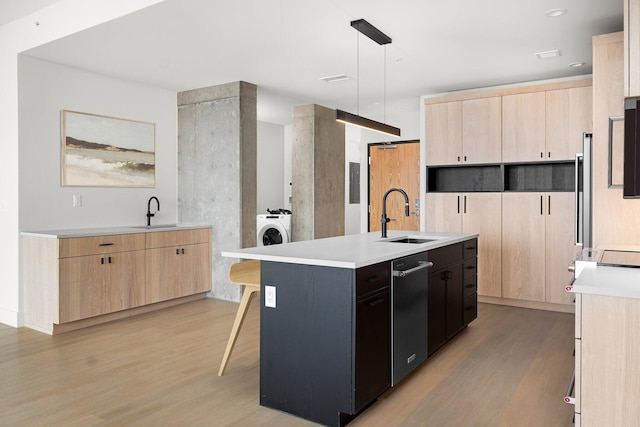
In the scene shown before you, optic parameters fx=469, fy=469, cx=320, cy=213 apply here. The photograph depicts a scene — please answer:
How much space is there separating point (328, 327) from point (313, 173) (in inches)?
155

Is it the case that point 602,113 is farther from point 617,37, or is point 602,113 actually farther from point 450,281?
point 450,281

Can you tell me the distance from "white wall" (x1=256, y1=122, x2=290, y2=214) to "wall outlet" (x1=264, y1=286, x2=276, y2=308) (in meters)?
5.37

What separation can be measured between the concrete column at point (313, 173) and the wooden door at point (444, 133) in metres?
1.52

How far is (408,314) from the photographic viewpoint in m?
2.85

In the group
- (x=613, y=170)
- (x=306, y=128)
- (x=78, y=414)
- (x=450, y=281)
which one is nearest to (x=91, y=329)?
(x=78, y=414)

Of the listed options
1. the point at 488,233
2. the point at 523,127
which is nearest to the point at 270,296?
the point at 488,233

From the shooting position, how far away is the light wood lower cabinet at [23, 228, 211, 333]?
12.9 feet

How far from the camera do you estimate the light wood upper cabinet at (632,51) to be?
2.43 metres

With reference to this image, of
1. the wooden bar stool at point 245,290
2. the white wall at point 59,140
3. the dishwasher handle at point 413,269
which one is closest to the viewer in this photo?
the dishwasher handle at point 413,269

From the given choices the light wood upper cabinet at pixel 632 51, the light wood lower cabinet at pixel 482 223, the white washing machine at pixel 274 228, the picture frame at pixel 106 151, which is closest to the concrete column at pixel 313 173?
the white washing machine at pixel 274 228

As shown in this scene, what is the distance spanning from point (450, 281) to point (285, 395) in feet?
5.45

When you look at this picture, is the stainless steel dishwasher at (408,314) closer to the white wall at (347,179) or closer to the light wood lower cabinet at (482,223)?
the light wood lower cabinet at (482,223)

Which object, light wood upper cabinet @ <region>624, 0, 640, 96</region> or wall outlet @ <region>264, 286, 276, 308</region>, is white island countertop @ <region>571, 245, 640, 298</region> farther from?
wall outlet @ <region>264, 286, 276, 308</region>

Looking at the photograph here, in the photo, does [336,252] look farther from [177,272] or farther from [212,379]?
[177,272]
